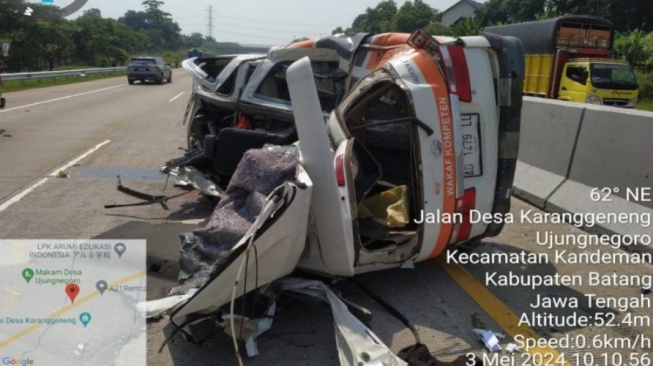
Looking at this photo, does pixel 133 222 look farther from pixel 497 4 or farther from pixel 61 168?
pixel 497 4

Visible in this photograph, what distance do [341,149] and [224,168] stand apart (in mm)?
1969

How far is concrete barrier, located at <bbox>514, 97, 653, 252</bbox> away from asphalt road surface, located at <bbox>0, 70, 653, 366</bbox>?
35cm

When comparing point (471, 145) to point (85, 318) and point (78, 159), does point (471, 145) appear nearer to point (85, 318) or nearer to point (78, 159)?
point (85, 318)

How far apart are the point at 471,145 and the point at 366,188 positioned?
86 cm

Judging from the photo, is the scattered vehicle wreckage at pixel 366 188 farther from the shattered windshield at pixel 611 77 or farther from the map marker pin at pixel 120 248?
the shattered windshield at pixel 611 77

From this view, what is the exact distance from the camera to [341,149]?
3574mm

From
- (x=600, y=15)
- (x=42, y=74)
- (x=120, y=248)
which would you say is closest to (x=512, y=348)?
(x=120, y=248)

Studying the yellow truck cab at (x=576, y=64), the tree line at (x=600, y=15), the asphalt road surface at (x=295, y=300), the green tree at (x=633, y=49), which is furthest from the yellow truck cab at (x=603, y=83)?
the green tree at (x=633, y=49)

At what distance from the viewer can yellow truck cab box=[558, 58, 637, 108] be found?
651 inches

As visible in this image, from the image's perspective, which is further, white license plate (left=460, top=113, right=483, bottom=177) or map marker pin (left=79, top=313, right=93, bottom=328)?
white license plate (left=460, top=113, right=483, bottom=177)

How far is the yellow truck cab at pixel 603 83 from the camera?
1653 centimetres

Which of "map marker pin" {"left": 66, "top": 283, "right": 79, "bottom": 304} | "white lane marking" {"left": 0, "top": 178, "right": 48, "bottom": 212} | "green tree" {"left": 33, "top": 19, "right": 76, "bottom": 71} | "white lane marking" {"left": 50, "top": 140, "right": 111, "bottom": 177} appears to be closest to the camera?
"map marker pin" {"left": 66, "top": 283, "right": 79, "bottom": 304}

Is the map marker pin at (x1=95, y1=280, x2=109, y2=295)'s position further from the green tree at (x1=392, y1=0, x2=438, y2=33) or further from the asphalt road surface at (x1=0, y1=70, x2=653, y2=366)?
the green tree at (x1=392, y1=0, x2=438, y2=33)

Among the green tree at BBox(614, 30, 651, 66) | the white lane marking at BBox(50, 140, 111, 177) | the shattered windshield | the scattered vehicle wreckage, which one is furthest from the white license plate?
the green tree at BBox(614, 30, 651, 66)
